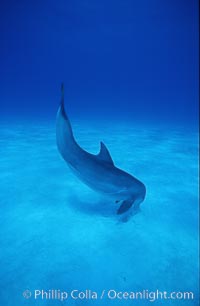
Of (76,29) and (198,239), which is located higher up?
(76,29)

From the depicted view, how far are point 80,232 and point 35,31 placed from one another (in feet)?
287

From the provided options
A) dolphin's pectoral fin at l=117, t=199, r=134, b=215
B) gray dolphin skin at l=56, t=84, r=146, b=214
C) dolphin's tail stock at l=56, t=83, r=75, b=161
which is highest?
dolphin's tail stock at l=56, t=83, r=75, b=161

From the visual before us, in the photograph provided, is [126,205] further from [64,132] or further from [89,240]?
[64,132]

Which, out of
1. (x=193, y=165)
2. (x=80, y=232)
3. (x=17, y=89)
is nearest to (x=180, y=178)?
(x=193, y=165)

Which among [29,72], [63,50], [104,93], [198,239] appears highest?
[63,50]

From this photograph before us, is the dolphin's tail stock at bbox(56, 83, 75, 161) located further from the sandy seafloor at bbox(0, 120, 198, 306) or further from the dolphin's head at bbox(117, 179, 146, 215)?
the sandy seafloor at bbox(0, 120, 198, 306)

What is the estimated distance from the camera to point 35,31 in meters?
73.7

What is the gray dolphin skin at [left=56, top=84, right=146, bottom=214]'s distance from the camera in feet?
11.0

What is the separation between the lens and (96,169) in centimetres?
337

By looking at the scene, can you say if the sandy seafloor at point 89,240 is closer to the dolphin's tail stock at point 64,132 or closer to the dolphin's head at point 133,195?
the dolphin's head at point 133,195

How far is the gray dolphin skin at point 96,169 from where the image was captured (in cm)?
335

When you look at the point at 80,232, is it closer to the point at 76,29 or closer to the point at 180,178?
the point at 180,178

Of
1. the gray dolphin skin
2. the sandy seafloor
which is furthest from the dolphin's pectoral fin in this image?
the sandy seafloor

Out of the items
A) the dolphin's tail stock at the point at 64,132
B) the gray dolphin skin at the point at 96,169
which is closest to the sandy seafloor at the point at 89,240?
the gray dolphin skin at the point at 96,169
